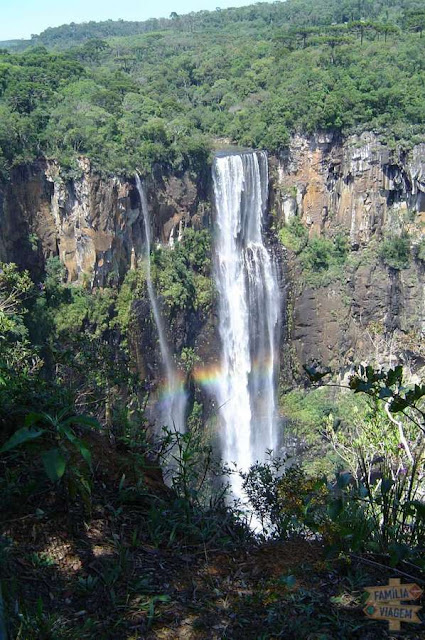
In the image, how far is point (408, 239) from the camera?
26.9 meters

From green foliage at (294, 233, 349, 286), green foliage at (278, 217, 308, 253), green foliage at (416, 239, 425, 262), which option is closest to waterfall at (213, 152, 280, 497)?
green foliage at (278, 217, 308, 253)

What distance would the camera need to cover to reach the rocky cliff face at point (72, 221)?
19.6 metres

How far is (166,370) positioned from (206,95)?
17.9 metres

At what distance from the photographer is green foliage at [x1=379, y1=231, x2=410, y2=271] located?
87.0ft

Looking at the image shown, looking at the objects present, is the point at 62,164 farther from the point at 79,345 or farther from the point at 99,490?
the point at 99,490

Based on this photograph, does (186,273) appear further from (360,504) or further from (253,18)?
(253,18)

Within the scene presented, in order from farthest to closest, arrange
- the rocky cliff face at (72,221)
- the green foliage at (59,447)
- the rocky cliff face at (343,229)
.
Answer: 1. the rocky cliff face at (343,229)
2. the rocky cliff face at (72,221)
3. the green foliage at (59,447)

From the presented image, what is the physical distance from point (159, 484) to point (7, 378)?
1.19 meters

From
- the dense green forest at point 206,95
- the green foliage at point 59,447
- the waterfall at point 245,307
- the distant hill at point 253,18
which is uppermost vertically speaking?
the distant hill at point 253,18

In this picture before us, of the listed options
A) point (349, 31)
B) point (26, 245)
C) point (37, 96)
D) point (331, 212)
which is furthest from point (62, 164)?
point (349, 31)

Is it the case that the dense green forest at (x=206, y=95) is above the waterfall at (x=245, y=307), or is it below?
above

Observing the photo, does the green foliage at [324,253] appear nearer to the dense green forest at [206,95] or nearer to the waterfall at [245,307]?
the waterfall at [245,307]

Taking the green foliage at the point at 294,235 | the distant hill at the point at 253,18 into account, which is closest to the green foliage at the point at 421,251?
the green foliage at the point at 294,235

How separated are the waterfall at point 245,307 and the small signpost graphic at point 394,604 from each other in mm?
21956
